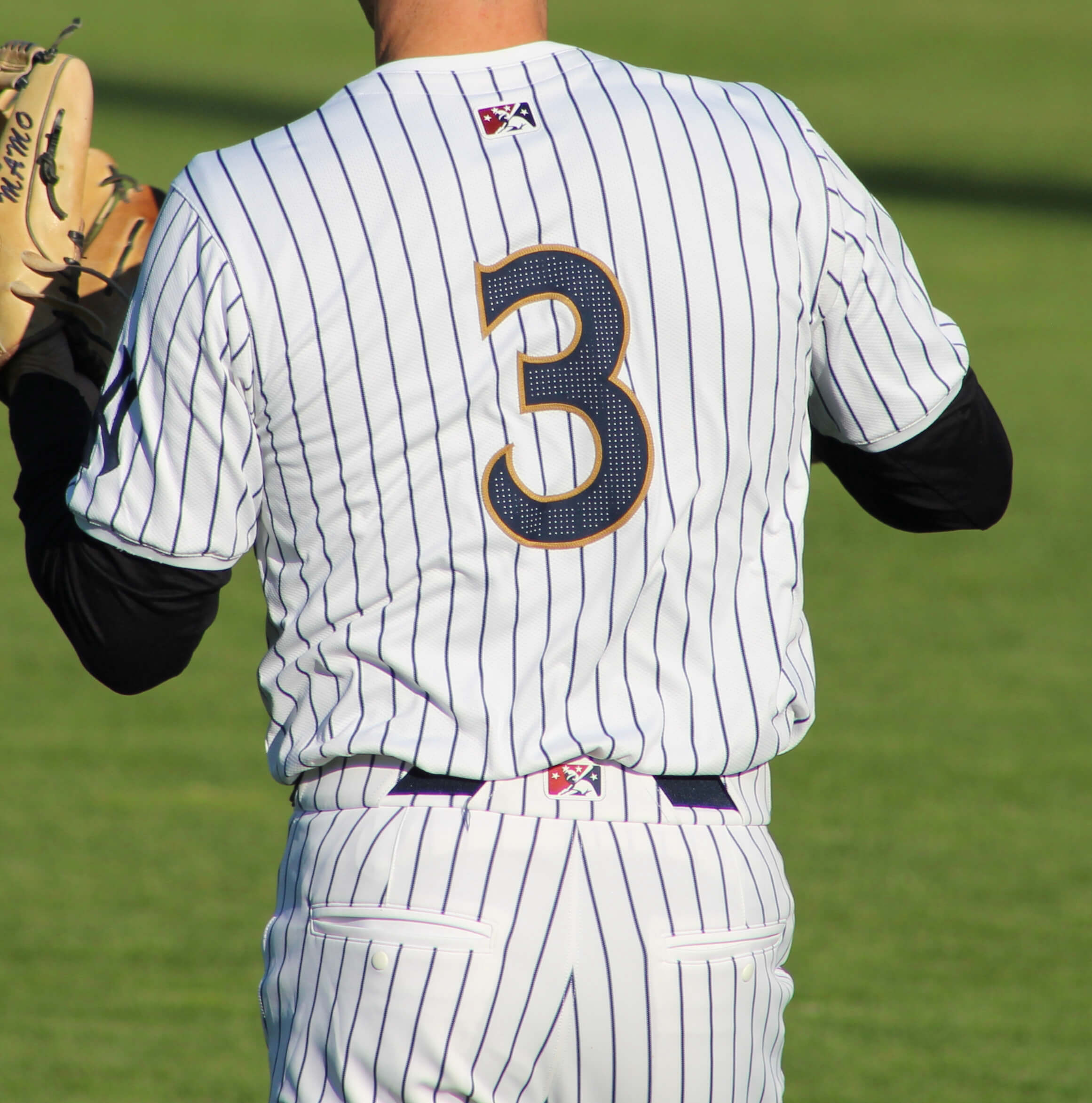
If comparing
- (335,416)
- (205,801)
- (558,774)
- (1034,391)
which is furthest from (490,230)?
(1034,391)

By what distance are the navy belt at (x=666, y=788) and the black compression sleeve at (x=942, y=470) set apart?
38cm

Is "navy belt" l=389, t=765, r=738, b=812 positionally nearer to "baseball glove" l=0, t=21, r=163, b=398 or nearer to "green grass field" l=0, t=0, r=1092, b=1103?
"baseball glove" l=0, t=21, r=163, b=398

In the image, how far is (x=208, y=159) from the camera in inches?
63.1

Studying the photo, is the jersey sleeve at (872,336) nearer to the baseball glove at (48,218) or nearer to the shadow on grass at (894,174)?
the baseball glove at (48,218)

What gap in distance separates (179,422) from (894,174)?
584 inches

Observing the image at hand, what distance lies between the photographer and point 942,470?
1.85 meters

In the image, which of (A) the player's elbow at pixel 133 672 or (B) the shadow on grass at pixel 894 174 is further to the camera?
(B) the shadow on grass at pixel 894 174

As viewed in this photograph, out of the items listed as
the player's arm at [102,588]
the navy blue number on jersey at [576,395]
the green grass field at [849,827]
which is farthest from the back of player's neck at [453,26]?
the green grass field at [849,827]

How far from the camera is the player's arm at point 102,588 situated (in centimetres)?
166

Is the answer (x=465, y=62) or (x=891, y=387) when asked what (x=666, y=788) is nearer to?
(x=891, y=387)

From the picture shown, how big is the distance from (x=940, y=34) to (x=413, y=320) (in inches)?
923

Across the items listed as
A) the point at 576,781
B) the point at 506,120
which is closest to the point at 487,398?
the point at 506,120

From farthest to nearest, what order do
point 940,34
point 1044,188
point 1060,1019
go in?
point 940,34 → point 1044,188 → point 1060,1019

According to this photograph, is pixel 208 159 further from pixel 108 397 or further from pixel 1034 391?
pixel 1034 391
